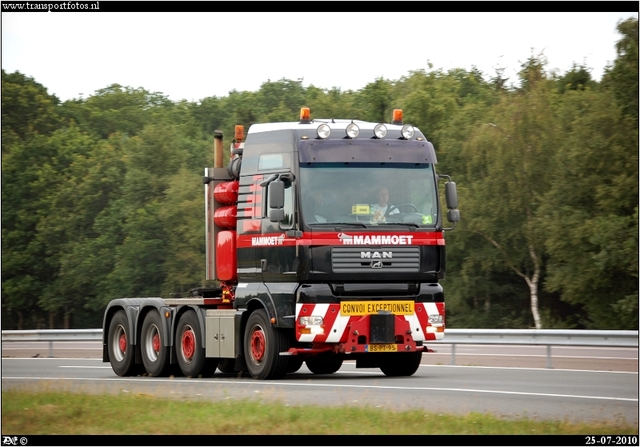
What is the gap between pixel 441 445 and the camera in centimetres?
1088

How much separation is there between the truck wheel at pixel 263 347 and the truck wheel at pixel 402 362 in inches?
79.8

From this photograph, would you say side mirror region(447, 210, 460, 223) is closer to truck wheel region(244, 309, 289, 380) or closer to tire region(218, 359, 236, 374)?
truck wheel region(244, 309, 289, 380)

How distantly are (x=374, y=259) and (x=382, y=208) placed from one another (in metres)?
0.78

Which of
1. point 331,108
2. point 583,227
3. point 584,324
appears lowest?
point 584,324

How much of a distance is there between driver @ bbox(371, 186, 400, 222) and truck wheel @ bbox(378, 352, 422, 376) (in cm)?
259

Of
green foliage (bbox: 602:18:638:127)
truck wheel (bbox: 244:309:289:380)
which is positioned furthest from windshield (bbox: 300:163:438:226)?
green foliage (bbox: 602:18:638:127)

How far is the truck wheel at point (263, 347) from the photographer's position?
18.5 metres

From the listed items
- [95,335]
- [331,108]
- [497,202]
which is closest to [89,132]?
[331,108]

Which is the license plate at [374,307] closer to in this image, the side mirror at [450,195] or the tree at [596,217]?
the side mirror at [450,195]

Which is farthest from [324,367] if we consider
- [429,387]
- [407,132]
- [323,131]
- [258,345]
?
[323,131]

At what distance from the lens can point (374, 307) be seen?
730 inches

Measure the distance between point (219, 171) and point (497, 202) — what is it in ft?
120

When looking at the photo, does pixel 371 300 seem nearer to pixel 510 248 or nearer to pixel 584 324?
pixel 584 324

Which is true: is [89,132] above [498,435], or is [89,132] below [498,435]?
above
